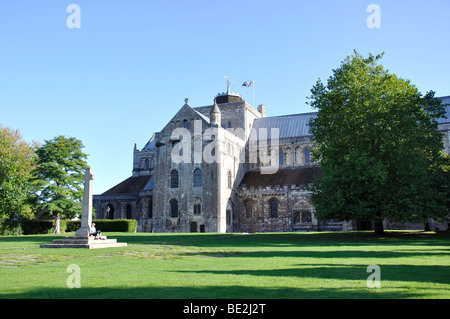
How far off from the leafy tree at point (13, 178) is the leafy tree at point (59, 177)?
1.52 metres

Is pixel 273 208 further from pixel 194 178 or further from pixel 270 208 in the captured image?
pixel 194 178

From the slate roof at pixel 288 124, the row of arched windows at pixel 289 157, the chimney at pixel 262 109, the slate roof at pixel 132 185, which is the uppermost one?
the chimney at pixel 262 109

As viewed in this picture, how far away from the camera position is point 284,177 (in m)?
55.2

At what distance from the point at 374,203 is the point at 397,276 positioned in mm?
19500

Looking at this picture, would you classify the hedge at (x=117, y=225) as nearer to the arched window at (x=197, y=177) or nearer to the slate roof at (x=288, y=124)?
the arched window at (x=197, y=177)

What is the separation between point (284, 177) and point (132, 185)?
82.9ft

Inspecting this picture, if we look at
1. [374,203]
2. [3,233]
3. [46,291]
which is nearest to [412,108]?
[374,203]

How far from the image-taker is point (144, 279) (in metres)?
9.77

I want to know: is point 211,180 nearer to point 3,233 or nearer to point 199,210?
point 199,210

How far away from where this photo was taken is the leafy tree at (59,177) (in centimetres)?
4606

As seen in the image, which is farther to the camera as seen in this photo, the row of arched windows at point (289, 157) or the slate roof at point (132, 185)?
the slate roof at point (132, 185)

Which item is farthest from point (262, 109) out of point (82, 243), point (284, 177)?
point (82, 243)
